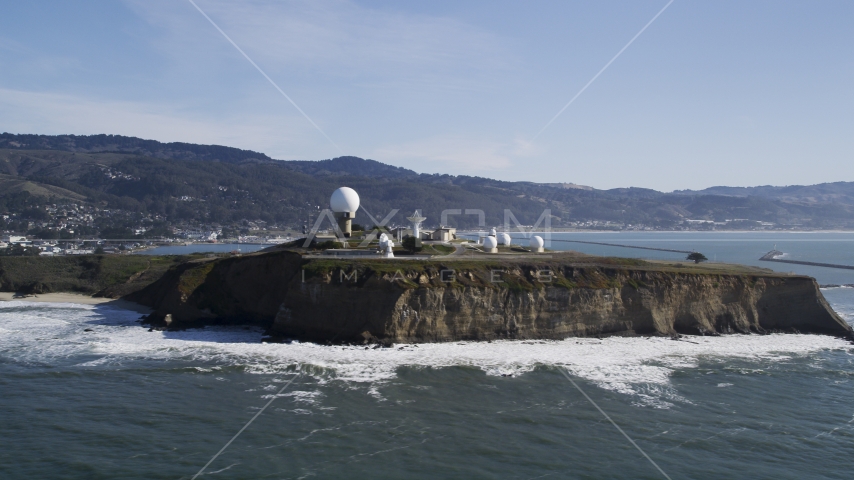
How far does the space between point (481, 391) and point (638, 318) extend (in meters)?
20.0

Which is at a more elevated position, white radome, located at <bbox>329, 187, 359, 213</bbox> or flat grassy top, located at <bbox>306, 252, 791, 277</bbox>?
white radome, located at <bbox>329, 187, 359, 213</bbox>

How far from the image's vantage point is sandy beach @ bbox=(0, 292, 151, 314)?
56544 mm

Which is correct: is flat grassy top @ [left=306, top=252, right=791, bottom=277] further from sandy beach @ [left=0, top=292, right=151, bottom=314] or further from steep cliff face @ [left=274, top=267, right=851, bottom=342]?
sandy beach @ [left=0, top=292, right=151, bottom=314]

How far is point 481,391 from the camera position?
30156 millimetres

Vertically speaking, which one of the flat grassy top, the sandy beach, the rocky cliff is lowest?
the sandy beach

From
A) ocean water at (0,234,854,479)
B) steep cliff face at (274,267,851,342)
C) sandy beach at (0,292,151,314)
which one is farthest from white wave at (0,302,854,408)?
sandy beach at (0,292,151,314)

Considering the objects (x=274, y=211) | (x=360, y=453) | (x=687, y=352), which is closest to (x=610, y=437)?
(x=360, y=453)

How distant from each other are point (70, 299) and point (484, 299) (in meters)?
43.5

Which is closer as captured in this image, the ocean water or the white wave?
the ocean water

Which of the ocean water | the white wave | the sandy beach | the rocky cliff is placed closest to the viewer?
the ocean water

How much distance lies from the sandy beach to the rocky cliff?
29.6 feet

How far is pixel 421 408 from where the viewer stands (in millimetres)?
27453

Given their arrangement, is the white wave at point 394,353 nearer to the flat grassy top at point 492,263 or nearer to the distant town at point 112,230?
the flat grassy top at point 492,263

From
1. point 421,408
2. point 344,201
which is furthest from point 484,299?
point 344,201
